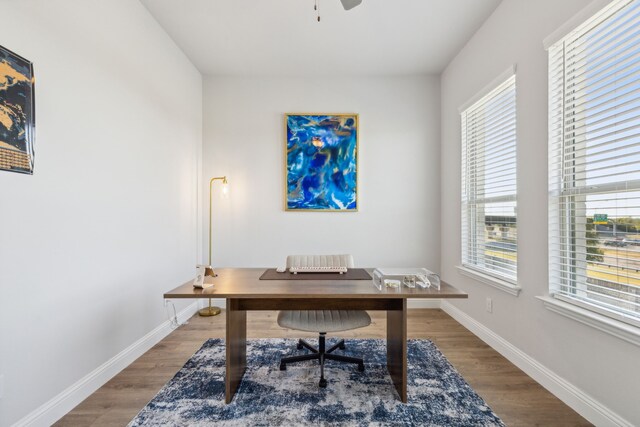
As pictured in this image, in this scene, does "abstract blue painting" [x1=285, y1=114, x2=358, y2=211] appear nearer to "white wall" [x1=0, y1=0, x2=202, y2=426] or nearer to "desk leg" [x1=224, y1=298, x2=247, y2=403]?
"white wall" [x1=0, y1=0, x2=202, y2=426]

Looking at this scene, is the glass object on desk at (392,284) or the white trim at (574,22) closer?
the white trim at (574,22)

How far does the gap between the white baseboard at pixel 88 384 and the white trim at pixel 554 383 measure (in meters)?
2.95

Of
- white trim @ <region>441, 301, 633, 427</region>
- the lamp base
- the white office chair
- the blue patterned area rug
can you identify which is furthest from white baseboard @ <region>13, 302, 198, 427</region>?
white trim @ <region>441, 301, 633, 427</region>

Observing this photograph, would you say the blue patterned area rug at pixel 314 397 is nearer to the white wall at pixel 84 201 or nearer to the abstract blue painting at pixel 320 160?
the white wall at pixel 84 201

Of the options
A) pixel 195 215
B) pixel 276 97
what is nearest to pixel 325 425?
pixel 195 215

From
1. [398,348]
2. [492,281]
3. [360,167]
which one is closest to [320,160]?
[360,167]

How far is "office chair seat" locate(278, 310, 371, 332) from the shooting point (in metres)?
1.88

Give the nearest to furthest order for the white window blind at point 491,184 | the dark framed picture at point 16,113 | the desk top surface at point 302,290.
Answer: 1. the dark framed picture at point 16,113
2. the desk top surface at point 302,290
3. the white window blind at point 491,184

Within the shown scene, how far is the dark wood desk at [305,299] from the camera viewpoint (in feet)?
5.44

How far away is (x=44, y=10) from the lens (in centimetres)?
159

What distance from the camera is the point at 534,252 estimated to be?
2.07 meters

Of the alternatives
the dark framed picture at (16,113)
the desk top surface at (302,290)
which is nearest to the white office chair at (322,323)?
the desk top surface at (302,290)

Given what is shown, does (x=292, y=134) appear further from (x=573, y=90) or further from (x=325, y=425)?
(x=325, y=425)

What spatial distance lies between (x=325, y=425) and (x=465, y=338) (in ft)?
5.73
